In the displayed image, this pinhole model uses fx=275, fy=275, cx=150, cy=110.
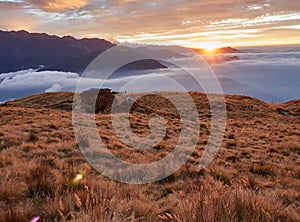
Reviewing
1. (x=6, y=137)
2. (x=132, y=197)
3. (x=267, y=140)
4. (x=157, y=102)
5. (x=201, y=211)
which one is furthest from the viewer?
(x=157, y=102)

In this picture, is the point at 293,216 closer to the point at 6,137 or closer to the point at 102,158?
the point at 102,158

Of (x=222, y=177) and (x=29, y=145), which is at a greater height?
(x=29, y=145)

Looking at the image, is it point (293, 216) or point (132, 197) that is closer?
point (293, 216)

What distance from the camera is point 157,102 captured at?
43250mm

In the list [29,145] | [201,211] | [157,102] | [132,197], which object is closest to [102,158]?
[29,145]

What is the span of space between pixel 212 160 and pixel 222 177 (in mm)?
2721

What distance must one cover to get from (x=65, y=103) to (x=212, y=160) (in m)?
29.7

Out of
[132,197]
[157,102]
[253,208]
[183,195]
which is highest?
A: [253,208]

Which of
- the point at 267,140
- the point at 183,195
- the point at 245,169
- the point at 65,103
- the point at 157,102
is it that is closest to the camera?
the point at 183,195

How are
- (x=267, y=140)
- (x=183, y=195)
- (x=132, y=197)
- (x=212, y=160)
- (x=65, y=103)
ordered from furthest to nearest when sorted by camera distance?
(x=65, y=103) < (x=267, y=140) < (x=212, y=160) < (x=183, y=195) < (x=132, y=197)

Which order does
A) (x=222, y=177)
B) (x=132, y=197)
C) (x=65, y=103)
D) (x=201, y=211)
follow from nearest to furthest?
(x=201, y=211), (x=132, y=197), (x=222, y=177), (x=65, y=103)

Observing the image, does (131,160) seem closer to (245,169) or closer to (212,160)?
(212,160)

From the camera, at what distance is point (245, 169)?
912cm

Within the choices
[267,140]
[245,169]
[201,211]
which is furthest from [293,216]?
[267,140]
